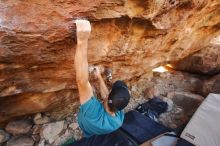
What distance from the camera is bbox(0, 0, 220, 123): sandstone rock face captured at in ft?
6.71

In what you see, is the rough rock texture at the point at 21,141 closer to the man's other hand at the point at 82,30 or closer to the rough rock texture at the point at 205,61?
the man's other hand at the point at 82,30

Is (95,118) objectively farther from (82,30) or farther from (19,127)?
(19,127)

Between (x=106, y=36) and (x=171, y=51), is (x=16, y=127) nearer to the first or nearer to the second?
(x=106, y=36)

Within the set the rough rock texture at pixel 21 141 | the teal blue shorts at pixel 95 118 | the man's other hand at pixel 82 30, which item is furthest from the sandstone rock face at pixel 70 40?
the teal blue shorts at pixel 95 118

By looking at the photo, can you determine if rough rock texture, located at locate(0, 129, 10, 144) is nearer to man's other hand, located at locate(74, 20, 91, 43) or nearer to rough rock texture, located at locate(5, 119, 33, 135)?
rough rock texture, located at locate(5, 119, 33, 135)

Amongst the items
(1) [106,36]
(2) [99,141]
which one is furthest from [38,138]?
(1) [106,36]

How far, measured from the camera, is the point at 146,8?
252cm

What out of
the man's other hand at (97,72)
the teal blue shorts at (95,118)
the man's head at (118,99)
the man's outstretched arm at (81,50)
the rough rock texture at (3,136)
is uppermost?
the man's outstretched arm at (81,50)

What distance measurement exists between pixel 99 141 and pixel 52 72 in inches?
45.4

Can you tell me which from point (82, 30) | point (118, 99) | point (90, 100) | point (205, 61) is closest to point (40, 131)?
point (90, 100)

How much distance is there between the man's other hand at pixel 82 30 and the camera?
2.11m

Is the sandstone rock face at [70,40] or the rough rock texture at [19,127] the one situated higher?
the sandstone rock face at [70,40]

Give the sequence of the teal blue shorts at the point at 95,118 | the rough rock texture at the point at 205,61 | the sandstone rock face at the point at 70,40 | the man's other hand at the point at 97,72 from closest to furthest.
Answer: the sandstone rock face at the point at 70,40
the teal blue shorts at the point at 95,118
the man's other hand at the point at 97,72
the rough rock texture at the point at 205,61

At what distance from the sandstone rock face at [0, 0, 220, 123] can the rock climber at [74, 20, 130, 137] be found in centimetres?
14
